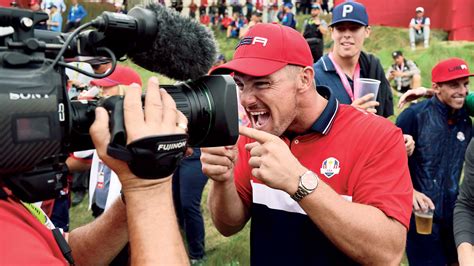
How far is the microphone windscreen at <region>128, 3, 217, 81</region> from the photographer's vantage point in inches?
56.5

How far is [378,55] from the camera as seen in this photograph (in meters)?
14.6

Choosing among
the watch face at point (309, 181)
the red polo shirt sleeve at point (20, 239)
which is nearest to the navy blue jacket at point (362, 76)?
the watch face at point (309, 181)

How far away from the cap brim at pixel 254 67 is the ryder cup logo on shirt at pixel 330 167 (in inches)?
16.1

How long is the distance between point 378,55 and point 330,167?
42.9ft

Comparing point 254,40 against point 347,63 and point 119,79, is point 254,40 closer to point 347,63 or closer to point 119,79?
point 347,63

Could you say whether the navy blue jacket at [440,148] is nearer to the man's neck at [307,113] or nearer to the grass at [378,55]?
the grass at [378,55]

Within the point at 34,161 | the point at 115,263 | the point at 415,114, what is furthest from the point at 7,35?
Answer: the point at 415,114

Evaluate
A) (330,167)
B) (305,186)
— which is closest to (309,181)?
(305,186)

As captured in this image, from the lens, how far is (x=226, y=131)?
1555 mm

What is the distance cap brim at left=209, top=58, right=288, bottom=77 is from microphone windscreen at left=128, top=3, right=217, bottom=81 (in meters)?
0.64

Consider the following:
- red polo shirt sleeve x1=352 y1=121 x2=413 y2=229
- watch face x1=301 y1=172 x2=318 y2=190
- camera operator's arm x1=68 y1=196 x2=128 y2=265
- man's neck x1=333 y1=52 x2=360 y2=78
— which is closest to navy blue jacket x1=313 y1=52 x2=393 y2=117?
man's neck x1=333 y1=52 x2=360 y2=78

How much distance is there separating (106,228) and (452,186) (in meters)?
2.95

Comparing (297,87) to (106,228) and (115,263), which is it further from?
(115,263)

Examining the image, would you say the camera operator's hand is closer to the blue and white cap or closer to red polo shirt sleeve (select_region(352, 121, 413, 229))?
red polo shirt sleeve (select_region(352, 121, 413, 229))
